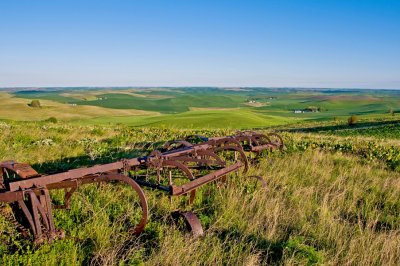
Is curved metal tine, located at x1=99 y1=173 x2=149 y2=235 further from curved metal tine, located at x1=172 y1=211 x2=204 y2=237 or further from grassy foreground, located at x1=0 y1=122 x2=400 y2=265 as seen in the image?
curved metal tine, located at x1=172 y1=211 x2=204 y2=237

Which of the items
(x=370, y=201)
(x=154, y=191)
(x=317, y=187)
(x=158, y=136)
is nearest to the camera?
(x=154, y=191)

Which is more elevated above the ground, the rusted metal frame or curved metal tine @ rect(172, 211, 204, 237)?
the rusted metal frame

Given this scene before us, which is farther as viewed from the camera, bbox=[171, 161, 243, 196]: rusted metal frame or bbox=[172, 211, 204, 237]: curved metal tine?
bbox=[171, 161, 243, 196]: rusted metal frame

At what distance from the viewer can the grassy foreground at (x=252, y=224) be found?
12.5ft

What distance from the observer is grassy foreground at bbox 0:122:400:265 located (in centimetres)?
381

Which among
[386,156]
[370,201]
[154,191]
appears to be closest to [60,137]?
[154,191]

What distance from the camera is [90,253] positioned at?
3846 millimetres

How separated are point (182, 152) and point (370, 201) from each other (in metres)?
3.92

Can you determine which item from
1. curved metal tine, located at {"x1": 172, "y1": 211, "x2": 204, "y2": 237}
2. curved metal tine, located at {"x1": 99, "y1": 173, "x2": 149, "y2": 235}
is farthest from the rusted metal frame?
curved metal tine, located at {"x1": 99, "y1": 173, "x2": 149, "y2": 235}

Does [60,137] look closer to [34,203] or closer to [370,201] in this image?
[34,203]

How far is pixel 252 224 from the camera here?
4.92m

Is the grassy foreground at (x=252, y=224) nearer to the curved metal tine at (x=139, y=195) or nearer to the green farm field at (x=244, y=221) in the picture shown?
the green farm field at (x=244, y=221)

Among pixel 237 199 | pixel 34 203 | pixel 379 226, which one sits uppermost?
pixel 34 203

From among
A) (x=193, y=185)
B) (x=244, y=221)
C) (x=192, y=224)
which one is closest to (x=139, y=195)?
(x=192, y=224)
